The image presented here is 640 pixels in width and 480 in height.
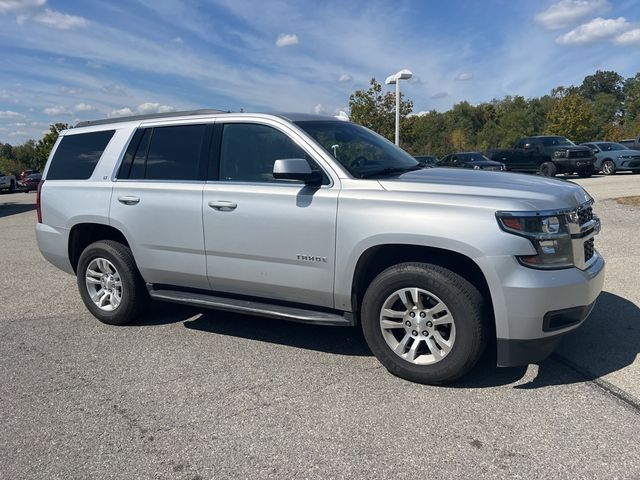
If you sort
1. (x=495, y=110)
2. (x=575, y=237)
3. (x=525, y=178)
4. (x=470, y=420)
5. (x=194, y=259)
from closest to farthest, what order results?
(x=470, y=420) → (x=575, y=237) → (x=525, y=178) → (x=194, y=259) → (x=495, y=110)

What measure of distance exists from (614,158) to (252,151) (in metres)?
24.3

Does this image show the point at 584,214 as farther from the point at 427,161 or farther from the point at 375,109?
the point at 375,109

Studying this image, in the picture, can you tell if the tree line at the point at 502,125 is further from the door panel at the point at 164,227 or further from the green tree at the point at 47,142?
the door panel at the point at 164,227

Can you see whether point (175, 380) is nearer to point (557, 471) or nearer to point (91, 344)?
point (91, 344)

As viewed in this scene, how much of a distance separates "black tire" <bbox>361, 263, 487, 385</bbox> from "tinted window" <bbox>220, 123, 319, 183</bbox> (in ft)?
4.03

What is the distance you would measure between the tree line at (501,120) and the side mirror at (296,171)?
30665 millimetres

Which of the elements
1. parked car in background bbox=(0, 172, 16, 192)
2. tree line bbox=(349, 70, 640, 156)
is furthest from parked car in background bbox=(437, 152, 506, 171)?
parked car in background bbox=(0, 172, 16, 192)

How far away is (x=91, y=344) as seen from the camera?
4711 mm

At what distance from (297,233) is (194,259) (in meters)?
1.09

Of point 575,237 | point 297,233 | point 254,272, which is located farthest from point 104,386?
point 575,237

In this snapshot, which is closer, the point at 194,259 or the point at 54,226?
the point at 194,259

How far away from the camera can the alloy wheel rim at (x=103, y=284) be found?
5.17 metres

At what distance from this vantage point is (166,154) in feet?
15.9

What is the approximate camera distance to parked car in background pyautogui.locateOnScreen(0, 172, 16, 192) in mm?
36062
